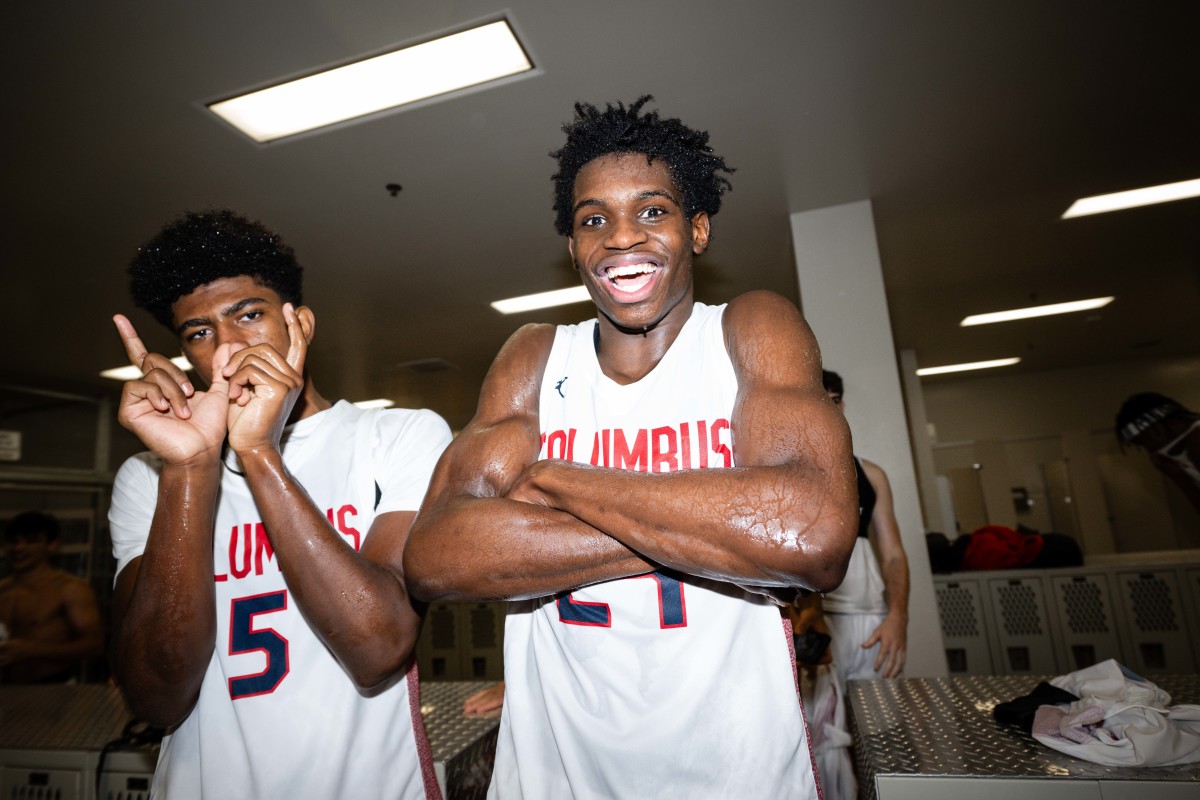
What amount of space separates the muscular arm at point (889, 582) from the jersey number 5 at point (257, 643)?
2.60 meters

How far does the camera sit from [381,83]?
2.83 meters

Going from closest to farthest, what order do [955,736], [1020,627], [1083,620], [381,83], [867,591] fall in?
[955,736] < [381,83] < [867,591] < [1083,620] < [1020,627]

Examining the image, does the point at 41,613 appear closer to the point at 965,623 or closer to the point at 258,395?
the point at 258,395

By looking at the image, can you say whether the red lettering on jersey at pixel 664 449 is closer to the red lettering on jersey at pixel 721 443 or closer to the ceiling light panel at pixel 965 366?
the red lettering on jersey at pixel 721 443

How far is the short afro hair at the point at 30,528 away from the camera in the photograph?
4.49m

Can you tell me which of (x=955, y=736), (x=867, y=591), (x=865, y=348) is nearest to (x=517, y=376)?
(x=955, y=736)

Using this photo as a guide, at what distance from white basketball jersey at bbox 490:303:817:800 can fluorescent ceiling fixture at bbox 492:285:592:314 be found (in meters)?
4.61

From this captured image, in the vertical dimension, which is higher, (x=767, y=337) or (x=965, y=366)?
(x=965, y=366)

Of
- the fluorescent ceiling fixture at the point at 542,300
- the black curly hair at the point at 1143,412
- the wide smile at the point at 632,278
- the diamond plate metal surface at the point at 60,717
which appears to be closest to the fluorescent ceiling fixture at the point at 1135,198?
the black curly hair at the point at 1143,412

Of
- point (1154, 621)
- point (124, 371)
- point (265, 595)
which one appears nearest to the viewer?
point (265, 595)

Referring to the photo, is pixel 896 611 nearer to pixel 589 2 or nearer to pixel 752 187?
pixel 752 187

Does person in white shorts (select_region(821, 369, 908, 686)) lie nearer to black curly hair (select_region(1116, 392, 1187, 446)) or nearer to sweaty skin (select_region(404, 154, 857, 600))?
black curly hair (select_region(1116, 392, 1187, 446))

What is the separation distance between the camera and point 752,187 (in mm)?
4074

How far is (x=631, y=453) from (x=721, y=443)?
0.15 m
